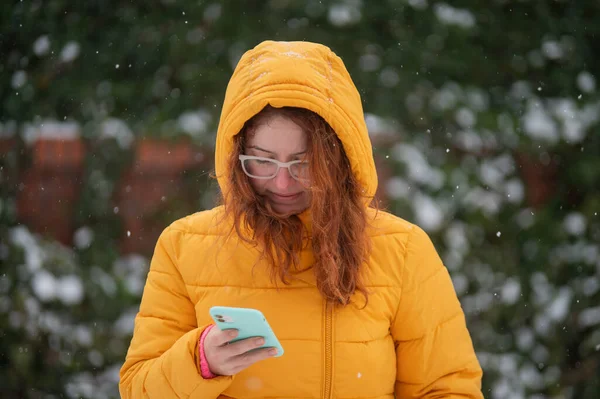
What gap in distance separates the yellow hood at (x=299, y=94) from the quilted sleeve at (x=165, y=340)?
266mm

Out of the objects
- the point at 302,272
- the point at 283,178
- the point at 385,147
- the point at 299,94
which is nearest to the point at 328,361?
the point at 302,272

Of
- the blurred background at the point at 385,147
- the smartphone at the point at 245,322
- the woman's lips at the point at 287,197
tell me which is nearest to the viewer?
the smartphone at the point at 245,322

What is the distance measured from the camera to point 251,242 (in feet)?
5.93

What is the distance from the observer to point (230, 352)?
158 cm

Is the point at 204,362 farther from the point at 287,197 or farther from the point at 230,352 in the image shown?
the point at 287,197

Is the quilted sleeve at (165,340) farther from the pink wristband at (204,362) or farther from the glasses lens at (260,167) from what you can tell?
the glasses lens at (260,167)

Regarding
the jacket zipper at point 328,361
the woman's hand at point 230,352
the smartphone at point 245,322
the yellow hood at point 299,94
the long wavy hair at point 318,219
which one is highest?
the yellow hood at point 299,94

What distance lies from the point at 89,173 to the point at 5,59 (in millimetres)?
736

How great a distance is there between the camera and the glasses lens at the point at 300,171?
1.73 m

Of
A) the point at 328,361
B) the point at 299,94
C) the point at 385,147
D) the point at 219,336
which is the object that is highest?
the point at 299,94

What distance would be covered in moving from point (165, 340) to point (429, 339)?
2.13 ft

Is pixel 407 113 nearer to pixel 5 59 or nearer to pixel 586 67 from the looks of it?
pixel 586 67

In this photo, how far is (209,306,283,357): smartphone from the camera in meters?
1.45

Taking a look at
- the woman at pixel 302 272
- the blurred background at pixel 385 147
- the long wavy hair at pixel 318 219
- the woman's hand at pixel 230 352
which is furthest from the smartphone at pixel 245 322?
the blurred background at pixel 385 147
